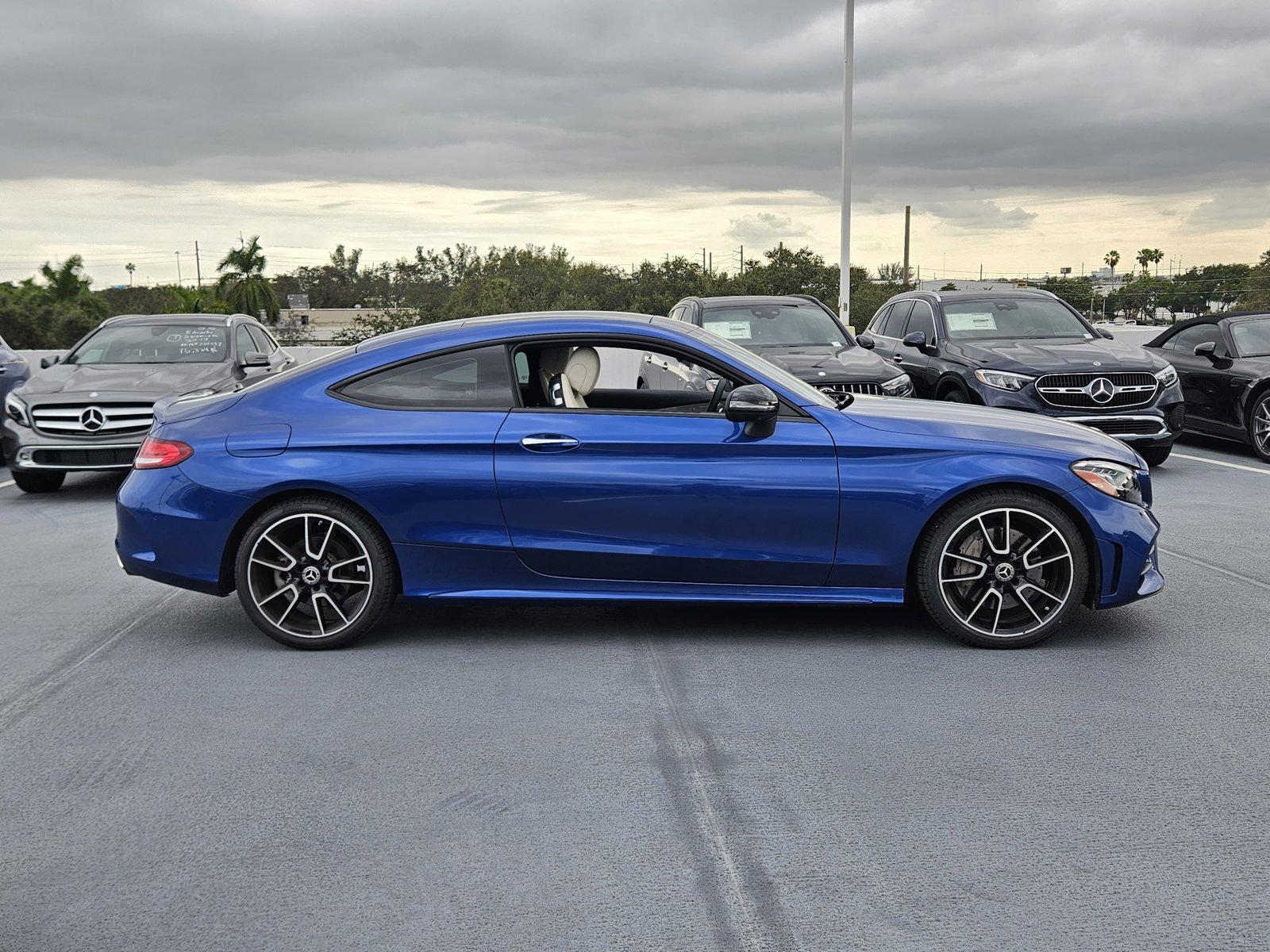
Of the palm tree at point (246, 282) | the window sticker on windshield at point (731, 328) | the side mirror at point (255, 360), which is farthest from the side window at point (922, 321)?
the palm tree at point (246, 282)

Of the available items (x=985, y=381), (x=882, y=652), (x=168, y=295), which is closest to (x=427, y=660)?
(x=882, y=652)

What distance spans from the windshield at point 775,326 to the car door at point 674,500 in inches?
318

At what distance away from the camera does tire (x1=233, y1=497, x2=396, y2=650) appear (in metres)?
5.73

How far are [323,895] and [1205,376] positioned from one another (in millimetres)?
12443

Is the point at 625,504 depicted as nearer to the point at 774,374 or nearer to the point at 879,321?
the point at 774,374

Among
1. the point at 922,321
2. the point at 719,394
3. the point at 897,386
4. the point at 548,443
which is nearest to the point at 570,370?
the point at 548,443

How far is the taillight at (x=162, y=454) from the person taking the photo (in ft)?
19.2

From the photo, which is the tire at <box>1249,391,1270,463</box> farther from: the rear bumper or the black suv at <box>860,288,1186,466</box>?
the rear bumper

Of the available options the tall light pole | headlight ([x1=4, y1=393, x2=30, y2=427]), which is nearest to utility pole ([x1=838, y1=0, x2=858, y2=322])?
the tall light pole

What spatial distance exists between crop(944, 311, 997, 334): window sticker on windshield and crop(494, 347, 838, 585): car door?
26.9ft

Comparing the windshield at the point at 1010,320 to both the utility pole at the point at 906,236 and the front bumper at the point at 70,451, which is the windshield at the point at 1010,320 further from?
the utility pole at the point at 906,236

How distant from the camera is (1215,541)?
8.30 m

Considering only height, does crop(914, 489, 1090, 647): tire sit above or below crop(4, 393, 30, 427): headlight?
below

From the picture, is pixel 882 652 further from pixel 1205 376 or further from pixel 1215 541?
pixel 1205 376
